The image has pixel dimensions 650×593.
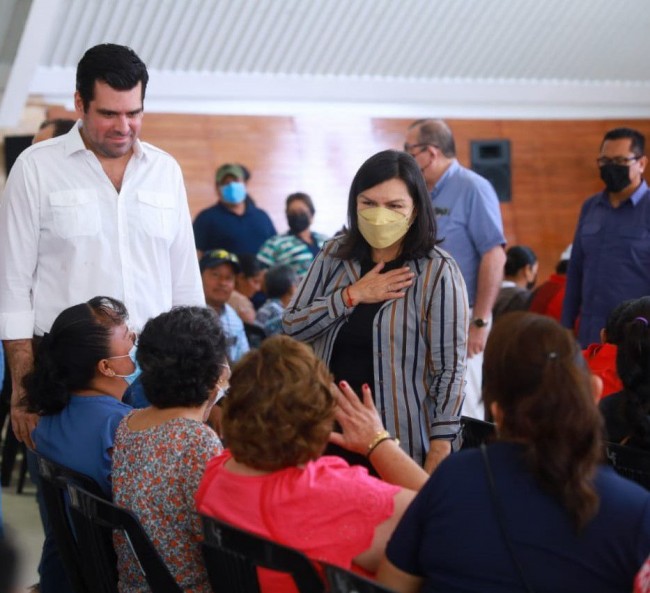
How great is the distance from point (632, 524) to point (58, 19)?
710 cm

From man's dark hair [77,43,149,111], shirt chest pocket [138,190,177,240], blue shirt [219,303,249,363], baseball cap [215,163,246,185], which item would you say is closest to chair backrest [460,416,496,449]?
shirt chest pocket [138,190,177,240]

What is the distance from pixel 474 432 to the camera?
8.76 ft

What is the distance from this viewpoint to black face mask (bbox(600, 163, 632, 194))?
4.69 metres

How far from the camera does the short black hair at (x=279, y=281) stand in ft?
19.4

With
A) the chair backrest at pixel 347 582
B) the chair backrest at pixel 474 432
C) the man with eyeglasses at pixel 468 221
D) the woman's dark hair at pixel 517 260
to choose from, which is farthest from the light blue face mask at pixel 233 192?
the chair backrest at pixel 347 582

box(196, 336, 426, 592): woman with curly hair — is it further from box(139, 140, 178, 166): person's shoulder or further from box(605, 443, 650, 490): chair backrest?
box(139, 140, 178, 166): person's shoulder

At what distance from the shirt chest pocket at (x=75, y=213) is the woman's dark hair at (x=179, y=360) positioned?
0.65 m

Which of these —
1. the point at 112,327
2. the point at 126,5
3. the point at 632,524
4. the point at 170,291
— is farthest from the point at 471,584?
the point at 126,5

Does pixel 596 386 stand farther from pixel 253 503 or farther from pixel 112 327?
pixel 112 327

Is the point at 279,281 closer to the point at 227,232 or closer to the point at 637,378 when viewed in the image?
the point at 227,232

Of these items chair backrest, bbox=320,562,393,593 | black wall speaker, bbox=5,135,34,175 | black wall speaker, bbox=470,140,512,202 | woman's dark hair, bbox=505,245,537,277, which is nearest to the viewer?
chair backrest, bbox=320,562,393,593

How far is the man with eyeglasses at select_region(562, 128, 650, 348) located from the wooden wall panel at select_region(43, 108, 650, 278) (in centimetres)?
465

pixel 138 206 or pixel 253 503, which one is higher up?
pixel 138 206

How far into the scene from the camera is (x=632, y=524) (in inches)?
63.6
